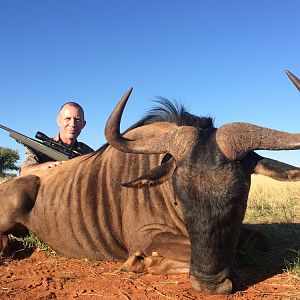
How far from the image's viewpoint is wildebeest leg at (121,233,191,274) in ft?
13.6

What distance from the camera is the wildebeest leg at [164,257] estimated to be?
13.6 ft

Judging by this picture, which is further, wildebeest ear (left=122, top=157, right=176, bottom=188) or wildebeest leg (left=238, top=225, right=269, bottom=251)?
wildebeest leg (left=238, top=225, right=269, bottom=251)

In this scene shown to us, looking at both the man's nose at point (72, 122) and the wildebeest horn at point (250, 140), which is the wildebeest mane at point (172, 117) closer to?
the wildebeest horn at point (250, 140)

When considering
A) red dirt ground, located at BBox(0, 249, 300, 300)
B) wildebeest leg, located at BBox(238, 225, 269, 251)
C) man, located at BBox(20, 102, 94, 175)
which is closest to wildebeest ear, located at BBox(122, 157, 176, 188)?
red dirt ground, located at BBox(0, 249, 300, 300)

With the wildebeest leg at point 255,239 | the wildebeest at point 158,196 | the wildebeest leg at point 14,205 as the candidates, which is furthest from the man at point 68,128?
the wildebeest leg at point 255,239

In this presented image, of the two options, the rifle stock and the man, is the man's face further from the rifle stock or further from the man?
the rifle stock

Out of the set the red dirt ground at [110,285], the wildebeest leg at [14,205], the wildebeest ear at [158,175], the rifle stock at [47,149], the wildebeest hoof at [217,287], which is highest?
the rifle stock at [47,149]

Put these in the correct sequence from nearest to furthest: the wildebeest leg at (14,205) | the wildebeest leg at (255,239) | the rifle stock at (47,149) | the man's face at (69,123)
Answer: the wildebeest leg at (255,239) < the wildebeest leg at (14,205) < the rifle stock at (47,149) < the man's face at (69,123)

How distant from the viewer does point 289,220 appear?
296 inches

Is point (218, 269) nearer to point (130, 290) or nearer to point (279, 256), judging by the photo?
point (130, 290)

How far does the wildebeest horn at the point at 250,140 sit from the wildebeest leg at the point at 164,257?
44.0 inches

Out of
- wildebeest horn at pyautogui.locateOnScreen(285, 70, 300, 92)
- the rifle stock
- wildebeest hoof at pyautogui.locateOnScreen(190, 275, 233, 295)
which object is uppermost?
wildebeest horn at pyautogui.locateOnScreen(285, 70, 300, 92)

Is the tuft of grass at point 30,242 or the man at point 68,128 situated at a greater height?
the man at point 68,128

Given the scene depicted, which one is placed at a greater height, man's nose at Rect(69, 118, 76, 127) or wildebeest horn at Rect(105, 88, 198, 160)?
man's nose at Rect(69, 118, 76, 127)
